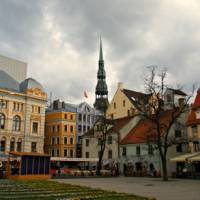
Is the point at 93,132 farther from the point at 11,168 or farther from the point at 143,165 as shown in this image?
the point at 11,168

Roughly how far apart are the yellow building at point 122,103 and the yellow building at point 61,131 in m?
12.4

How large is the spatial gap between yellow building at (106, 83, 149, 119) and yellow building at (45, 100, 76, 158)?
1245cm

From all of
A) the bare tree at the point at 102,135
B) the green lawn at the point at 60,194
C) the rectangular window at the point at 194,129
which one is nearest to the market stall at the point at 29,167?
the bare tree at the point at 102,135

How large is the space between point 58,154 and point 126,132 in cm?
2772

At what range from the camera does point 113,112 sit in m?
79.9

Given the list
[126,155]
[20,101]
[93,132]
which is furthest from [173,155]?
[20,101]

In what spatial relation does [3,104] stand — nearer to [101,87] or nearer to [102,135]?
[102,135]

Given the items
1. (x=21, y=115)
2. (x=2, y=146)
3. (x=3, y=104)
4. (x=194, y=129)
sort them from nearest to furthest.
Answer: (x=194, y=129)
(x=3, y=104)
(x=2, y=146)
(x=21, y=115)

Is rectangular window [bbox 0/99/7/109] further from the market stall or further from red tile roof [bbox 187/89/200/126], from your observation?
red tile roof [bbox 187/89/200/126]

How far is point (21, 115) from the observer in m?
73.1

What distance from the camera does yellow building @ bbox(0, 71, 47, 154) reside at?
6997cm

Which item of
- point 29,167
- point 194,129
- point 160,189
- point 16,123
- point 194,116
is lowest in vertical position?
point 160,189

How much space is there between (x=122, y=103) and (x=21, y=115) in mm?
23772

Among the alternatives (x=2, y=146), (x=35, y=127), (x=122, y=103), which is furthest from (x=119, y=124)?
(x=2, y=146)
